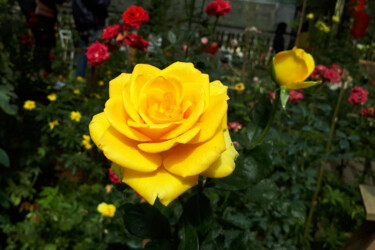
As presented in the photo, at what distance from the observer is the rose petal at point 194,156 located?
1.24 feet

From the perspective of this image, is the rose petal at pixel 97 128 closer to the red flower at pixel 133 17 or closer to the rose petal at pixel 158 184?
the rose petal at pixel 158 184

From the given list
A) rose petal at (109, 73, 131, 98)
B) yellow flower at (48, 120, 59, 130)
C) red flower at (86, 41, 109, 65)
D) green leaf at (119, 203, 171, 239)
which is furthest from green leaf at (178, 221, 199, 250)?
yellow flower at (48, 120, 59, 130)

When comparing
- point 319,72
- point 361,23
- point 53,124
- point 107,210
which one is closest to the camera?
point 107,210


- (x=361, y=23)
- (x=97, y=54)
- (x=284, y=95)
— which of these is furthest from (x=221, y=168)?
(x=361, y=23)

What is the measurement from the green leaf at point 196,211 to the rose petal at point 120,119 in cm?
19

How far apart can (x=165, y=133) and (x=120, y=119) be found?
64mm

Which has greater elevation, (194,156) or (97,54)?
(194,156)

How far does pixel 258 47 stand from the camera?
15.0ft

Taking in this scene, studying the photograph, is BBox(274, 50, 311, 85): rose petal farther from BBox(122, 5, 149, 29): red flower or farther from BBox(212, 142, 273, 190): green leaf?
BBox(122, 5, 149, 29): red flower

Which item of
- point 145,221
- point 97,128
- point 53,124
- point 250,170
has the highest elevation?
point 97,128

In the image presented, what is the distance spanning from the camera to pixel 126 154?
388 mm

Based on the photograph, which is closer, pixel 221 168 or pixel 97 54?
pixel 221 168

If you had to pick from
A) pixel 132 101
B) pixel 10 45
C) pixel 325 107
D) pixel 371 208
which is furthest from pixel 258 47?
pixel 132 101

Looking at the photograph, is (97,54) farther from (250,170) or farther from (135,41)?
(250,170)
